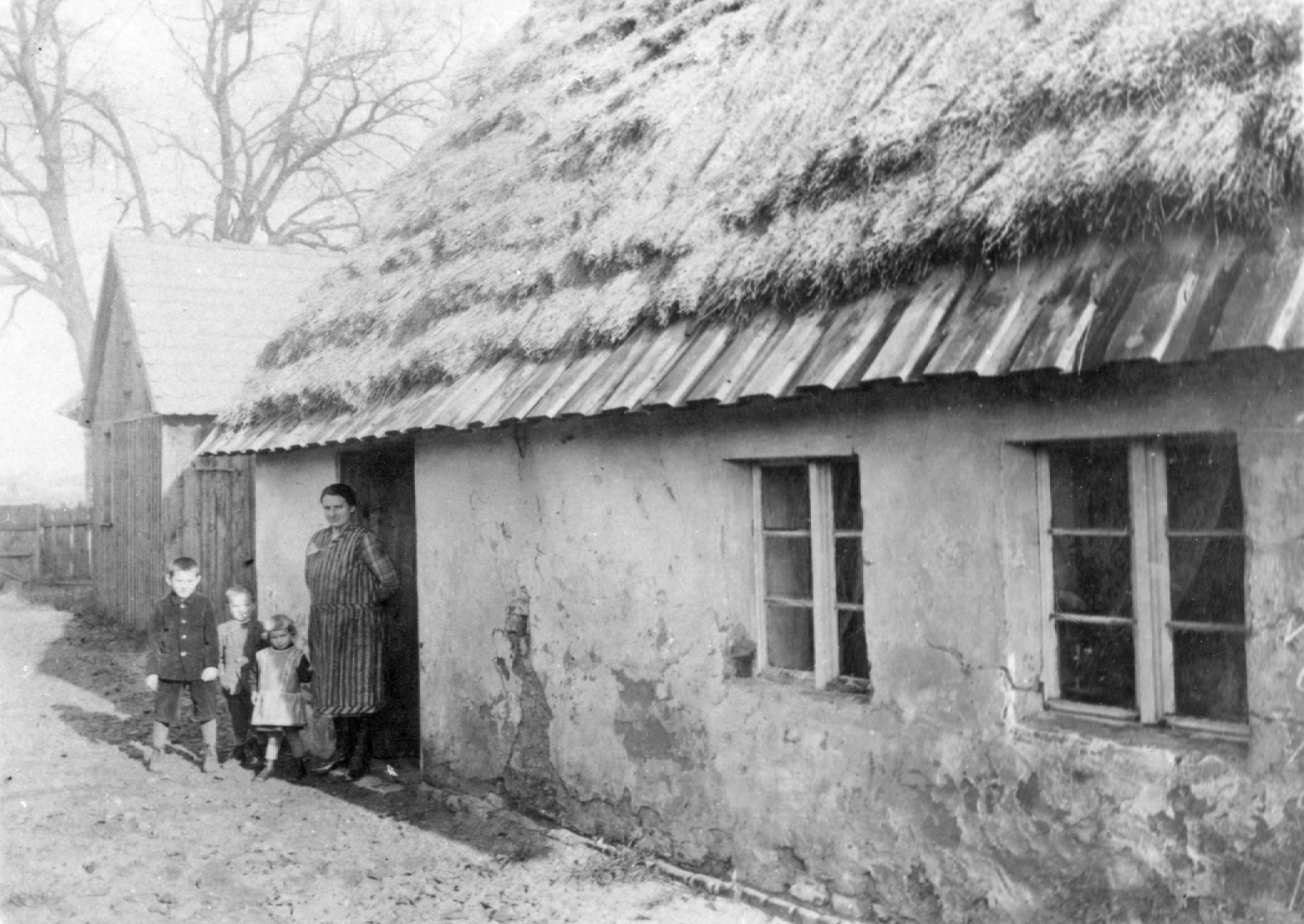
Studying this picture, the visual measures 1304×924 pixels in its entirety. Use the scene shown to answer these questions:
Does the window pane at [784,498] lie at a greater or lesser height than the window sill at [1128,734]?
greater

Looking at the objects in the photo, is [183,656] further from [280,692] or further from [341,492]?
[341,492]

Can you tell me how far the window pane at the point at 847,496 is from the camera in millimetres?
5195

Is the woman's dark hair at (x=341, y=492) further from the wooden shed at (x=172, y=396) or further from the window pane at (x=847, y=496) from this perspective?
the wooden shed at (x=172, y=396)

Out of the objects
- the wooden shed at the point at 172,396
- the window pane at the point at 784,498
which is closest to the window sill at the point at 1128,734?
the window pane at the point at 784,498

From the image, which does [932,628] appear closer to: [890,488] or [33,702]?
[890,488]

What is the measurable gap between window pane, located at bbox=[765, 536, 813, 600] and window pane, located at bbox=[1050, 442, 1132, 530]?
1.37 meters

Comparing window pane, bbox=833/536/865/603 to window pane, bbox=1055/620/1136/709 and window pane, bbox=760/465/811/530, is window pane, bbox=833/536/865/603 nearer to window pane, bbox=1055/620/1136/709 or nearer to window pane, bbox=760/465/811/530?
window pane, bbox=760/465/811/530

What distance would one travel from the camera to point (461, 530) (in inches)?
289

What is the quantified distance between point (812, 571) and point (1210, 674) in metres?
1.80

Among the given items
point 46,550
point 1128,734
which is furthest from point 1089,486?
point 46,550

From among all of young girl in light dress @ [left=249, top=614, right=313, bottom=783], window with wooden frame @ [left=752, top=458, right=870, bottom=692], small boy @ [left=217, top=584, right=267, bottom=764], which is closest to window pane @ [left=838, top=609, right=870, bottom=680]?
window with wooden frame @ [left=752, top=458, right=870, bottom=692]

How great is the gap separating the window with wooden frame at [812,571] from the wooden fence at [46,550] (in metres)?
18.2

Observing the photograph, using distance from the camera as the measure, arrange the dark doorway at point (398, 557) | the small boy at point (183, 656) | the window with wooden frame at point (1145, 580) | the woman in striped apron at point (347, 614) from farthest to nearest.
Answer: the dark doorway at point (398, 557) → the small boy at point (183, 656) → the woman in striped apron at point (347, 614) → the window with wooden frame at point (1145, 580)

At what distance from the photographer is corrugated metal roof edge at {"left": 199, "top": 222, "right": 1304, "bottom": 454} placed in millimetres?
3539
